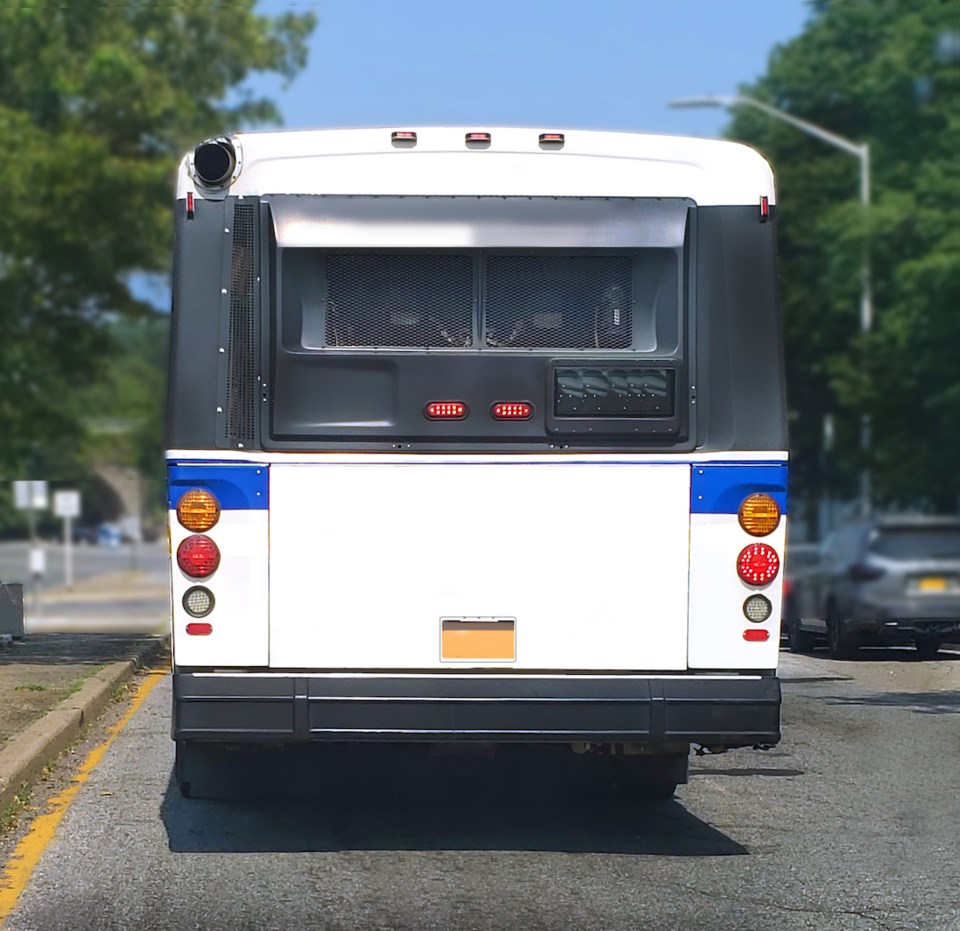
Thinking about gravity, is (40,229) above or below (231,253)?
above

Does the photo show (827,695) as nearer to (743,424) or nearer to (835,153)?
(743,424)

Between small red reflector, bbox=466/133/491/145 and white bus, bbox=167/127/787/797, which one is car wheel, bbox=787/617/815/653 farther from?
small red reflector, bbox=466/133/491/145

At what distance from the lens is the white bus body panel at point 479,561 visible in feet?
26.3

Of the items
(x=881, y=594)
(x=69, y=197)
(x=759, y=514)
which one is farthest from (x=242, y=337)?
(x=69, y=197)

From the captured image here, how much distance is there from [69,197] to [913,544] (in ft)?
61.9

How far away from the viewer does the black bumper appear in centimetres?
796

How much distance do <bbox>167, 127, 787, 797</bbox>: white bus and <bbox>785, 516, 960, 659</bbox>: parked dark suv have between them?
8.35 meters

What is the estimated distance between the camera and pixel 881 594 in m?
16.3

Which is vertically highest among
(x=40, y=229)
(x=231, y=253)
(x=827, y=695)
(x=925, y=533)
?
(x=40, y=229)

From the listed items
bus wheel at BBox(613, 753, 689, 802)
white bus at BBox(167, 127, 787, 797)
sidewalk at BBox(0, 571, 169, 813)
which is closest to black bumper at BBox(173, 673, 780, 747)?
white bus at BBox(167, 127, 787, 797)

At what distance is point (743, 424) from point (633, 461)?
0.50 meters

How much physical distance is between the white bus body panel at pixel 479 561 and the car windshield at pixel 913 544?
29.7 ft

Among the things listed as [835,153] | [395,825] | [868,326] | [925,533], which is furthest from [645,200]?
[835,153]

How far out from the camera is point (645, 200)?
26.6 ft
